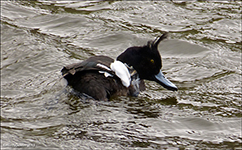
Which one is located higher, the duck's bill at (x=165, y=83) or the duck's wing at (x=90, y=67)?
the duck's wing at (x=90, y=67)

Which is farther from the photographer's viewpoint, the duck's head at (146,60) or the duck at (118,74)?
the duck's head at (146,60)

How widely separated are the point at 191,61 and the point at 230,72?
2.40ft

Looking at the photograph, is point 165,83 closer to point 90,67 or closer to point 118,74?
point 118,74

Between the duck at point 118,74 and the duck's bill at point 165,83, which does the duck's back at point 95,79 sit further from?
the duck's bill at point 165,83

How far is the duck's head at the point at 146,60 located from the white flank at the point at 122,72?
222 millimetres

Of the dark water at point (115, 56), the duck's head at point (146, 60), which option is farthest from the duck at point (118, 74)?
the dark water at point (115, 56)

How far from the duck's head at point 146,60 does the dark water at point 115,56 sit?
21cm

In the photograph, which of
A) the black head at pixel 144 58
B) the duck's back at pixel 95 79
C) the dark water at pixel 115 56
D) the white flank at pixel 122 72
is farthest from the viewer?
the black head at pixel 144 58

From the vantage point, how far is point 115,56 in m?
7.07

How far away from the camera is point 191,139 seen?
467 cm

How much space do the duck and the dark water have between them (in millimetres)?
140

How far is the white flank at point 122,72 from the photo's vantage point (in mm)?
5402

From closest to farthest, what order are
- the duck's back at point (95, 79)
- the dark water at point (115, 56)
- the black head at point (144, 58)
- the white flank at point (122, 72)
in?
1. the dark water at point (115, 56)
2. the duck's back at point (95, 79)
3. the white flank at point (122, 72)
4. the black head at point (144, 58)

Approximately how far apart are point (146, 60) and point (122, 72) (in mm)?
491
